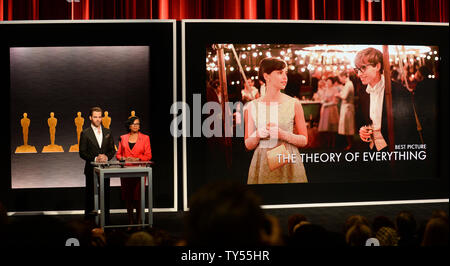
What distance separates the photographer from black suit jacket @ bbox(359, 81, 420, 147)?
7.50 meters

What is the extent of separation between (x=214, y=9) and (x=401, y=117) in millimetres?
3732

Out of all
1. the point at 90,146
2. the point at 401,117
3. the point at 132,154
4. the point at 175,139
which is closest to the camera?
the point at 132,154

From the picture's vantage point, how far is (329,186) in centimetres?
741

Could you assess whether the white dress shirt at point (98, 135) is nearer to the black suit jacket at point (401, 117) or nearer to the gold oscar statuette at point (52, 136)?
the gold oscar statuette at point (52, 136)

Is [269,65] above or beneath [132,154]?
above

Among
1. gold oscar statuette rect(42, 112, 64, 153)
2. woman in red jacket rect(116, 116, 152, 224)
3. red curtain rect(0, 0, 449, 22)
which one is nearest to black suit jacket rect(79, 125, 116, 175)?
woman in red jacket rect(116, 116, 152, 224)

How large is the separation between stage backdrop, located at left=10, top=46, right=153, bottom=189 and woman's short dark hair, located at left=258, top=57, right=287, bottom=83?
1.80 m

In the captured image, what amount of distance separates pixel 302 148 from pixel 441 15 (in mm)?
4294

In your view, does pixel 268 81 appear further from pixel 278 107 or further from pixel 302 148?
pixel 302 148

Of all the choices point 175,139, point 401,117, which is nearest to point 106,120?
point 175,139

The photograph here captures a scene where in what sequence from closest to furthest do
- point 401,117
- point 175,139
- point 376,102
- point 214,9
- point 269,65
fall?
point 175,139 → point 269,65 → point 376,102 → point 401,117 → point 214,9

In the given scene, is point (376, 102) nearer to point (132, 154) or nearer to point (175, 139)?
point (175, 139)

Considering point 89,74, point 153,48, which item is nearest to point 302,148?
point 153,48

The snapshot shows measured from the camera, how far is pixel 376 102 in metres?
7.46
